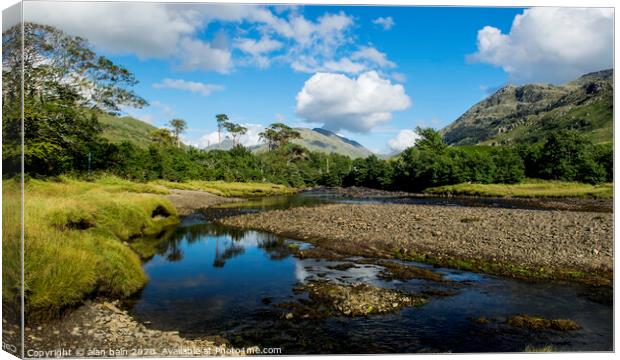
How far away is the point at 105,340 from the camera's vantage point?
9336mm

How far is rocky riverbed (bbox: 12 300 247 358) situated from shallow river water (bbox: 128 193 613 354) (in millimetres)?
978

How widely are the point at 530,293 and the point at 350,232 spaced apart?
49.3 feet

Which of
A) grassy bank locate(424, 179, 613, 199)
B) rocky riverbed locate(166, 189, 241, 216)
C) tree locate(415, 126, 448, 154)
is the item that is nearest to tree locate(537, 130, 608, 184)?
grassy bank locate(424, 179, 613, 199)

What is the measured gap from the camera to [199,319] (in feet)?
39.5

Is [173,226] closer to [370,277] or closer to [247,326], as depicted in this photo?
[370,277]

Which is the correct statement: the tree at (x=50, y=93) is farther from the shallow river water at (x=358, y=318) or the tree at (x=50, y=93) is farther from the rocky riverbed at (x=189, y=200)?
the rocky riverbed at (x=189, y=200)

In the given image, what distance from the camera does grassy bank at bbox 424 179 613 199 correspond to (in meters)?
55.6

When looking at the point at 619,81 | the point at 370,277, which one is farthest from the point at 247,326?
the point at 619,81

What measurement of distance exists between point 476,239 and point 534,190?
5599cm


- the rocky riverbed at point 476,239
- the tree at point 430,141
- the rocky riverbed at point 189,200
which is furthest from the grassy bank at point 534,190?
the rocky riverbed at point 189,200

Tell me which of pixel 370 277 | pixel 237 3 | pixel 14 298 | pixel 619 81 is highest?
pixel 237 3

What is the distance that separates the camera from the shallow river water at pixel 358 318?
34.5ft

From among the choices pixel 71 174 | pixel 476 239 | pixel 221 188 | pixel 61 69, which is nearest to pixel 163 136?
pixel 221 188

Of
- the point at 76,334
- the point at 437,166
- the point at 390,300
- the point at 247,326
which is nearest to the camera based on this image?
the point at 76,334
